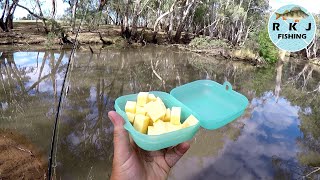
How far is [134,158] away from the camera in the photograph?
1700 mm

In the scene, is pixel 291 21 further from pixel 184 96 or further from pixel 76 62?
pixel 184 96

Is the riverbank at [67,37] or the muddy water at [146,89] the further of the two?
the riverbank at [67,37]

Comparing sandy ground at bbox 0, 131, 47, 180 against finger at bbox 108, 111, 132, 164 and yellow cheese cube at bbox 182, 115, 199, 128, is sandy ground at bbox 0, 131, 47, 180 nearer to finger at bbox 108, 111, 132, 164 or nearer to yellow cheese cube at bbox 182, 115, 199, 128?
finger at bbox 108, 111, 132, 164

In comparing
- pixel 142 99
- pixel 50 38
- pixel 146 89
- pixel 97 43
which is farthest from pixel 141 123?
pixel 97 43

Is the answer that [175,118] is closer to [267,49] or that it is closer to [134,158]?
[134,158]

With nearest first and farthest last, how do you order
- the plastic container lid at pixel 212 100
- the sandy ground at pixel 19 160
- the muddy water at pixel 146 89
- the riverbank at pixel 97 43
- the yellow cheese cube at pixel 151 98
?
the yellow cheese cube at pixel 151 98, the plastic container lid at pixel 212 100, the sandy ground at pixel 19 160, the muddy water at pixel 146 89, the riverbank at pixel 97 43

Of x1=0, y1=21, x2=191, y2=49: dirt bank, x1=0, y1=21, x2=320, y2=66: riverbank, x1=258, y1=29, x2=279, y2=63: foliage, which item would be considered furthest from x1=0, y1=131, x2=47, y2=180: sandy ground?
x1=258, y1=29, x2=279, y2=63: foliage

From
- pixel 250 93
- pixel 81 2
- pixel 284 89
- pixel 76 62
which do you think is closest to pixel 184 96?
pixel 250 93

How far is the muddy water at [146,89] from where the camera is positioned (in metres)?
4.80

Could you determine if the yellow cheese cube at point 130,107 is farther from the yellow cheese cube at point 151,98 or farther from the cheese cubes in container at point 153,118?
the yellow cheese cube at point 151,98

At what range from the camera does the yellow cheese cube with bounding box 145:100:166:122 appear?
64.2 inches

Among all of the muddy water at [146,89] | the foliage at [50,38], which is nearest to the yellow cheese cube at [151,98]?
the muddy water at [146,89]

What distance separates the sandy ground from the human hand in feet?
8.77

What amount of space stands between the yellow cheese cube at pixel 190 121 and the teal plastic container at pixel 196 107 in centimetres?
2
